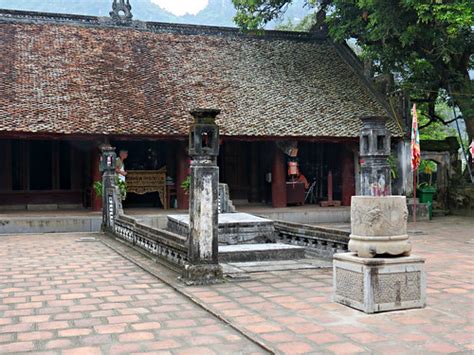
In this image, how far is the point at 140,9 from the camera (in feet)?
453

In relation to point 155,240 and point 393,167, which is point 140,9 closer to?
point 393,167

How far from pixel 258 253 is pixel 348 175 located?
35.9ft

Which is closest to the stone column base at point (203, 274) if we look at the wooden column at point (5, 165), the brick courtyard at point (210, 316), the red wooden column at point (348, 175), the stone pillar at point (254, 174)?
the brick courtyard at point (210, 316)

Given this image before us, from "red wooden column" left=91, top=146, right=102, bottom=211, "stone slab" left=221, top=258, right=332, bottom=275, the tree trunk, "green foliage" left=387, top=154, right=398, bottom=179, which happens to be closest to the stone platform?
"stone slab" left=221, top=258, right=332, bottom=275

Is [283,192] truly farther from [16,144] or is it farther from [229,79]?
[16,144]

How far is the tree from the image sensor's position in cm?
1697

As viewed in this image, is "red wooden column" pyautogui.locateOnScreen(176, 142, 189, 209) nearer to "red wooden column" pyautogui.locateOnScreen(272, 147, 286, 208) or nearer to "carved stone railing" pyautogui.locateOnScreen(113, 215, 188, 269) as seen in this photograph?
"red wooden column" pyautogui.locateOnScreen(272, 147, 286, 208)

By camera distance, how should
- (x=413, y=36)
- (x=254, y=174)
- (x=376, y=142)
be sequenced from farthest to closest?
1. (x=254, y=174)
2. (x=413, y=36)
3. (x=376, y=142)

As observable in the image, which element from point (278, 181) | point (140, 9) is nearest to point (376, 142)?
point (278, 181)

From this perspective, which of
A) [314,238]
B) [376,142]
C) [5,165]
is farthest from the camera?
[5,165]

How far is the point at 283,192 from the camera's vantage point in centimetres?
1923

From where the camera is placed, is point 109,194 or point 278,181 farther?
point 278,181

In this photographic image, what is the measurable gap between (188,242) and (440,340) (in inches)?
155

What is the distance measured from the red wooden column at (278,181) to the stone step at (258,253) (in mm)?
9033
